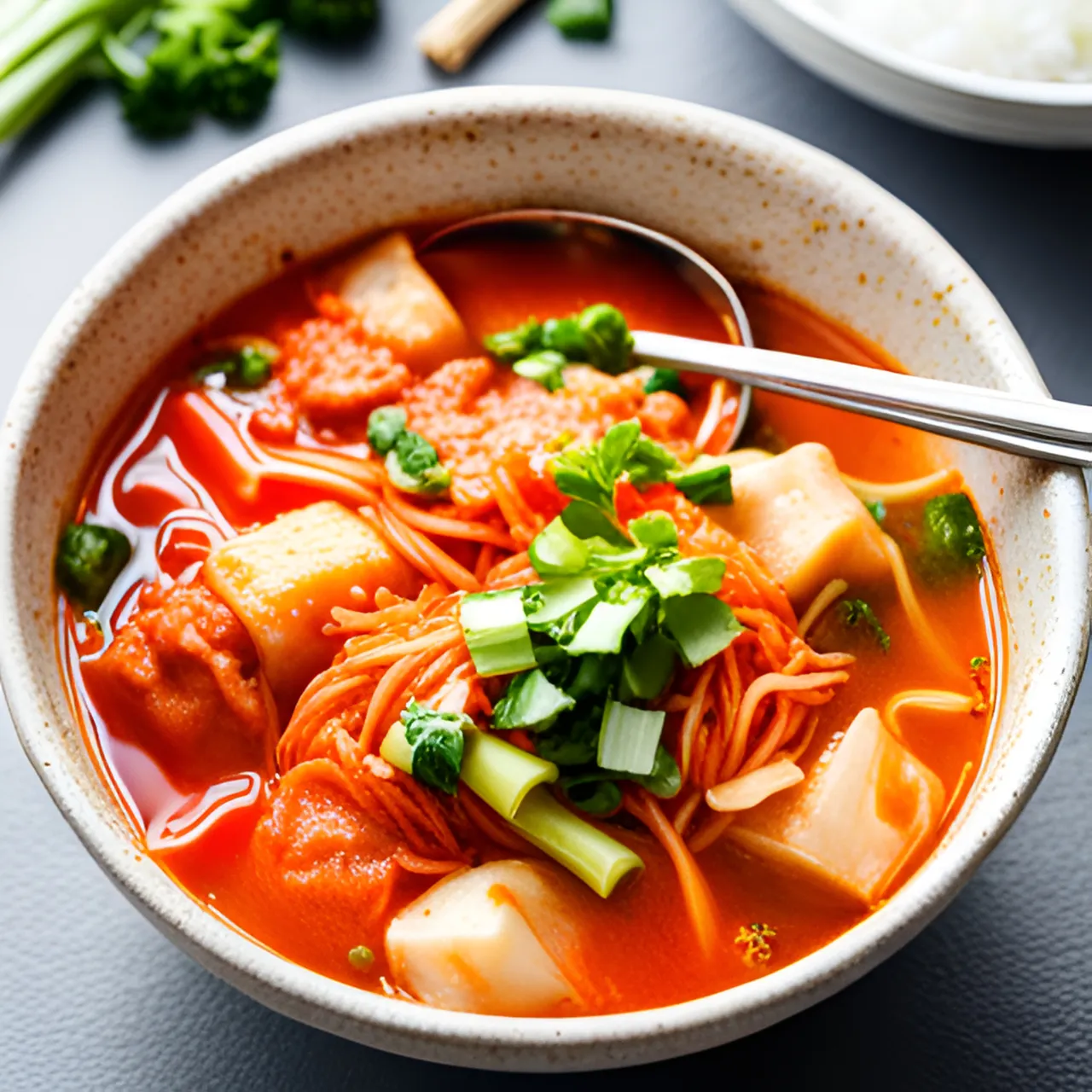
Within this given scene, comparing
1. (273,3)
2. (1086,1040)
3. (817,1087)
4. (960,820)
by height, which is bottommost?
(1086,1040)

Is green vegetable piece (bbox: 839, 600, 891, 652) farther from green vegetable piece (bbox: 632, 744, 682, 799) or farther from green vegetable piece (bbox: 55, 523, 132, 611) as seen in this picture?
green vegetable piece (bbox: 55, 523, 132, 611)

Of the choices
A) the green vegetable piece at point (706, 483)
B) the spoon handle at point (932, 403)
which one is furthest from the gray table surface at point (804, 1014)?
the green vegetable piece at point (706, 483)

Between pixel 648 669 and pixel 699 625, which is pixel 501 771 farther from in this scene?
pixel 699 625

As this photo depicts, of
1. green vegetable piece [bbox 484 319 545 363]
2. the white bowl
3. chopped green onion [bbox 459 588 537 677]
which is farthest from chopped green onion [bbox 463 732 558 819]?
the white bowl

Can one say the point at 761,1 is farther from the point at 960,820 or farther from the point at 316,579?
the point at 960,820

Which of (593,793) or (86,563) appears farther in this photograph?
(86,563)

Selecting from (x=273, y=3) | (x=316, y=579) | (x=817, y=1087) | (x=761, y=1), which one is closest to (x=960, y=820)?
(x=817, y=1087)

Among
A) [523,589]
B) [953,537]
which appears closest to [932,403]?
[953,537]
